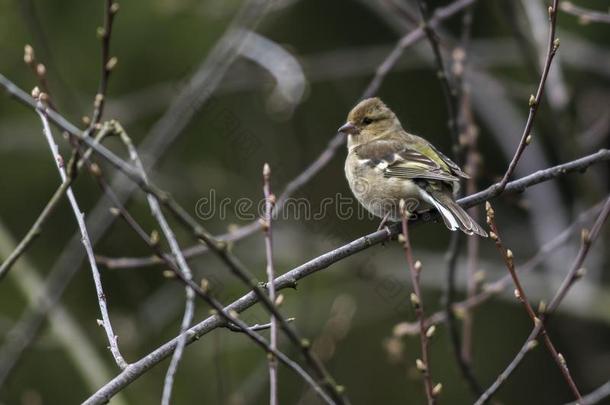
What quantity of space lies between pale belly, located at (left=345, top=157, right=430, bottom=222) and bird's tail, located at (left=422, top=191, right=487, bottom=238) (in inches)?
10.3

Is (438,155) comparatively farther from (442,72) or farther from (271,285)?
(271,285)

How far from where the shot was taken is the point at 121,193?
4.79m

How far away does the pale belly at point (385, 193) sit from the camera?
16.1 ft

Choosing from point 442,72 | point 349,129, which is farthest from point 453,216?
point 349,129

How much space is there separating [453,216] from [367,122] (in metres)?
1.69

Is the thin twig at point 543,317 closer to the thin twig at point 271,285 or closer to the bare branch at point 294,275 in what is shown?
the bare branch at point 294,275

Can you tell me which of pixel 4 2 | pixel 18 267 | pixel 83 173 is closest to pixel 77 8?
pixel 4 2

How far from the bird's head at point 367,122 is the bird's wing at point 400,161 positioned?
0.54 ft

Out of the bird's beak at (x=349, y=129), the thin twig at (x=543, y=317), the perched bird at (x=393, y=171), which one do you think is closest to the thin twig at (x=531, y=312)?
the thin twig at (x=543, y=317)

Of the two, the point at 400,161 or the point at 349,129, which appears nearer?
the point at 400,161

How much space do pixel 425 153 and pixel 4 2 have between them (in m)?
5.27

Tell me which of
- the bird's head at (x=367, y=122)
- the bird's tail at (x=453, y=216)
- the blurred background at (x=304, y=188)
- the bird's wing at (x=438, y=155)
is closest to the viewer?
the bird's tail at (x=453, y=216)

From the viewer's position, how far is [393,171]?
511 cm

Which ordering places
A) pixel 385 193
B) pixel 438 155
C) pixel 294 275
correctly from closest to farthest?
pixel 294 275, pixel 385 193, pixel 438 155
